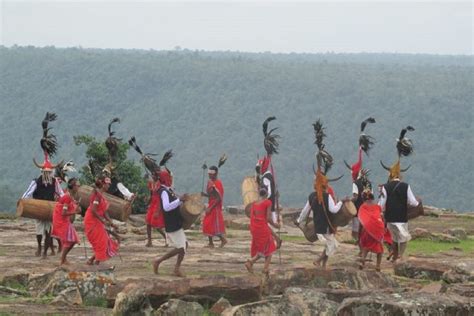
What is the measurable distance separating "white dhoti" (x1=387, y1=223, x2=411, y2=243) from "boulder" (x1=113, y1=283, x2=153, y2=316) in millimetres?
7377

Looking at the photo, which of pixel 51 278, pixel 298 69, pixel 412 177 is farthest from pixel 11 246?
pixel 298 69

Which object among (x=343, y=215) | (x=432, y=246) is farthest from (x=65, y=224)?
(x=432, y=246)

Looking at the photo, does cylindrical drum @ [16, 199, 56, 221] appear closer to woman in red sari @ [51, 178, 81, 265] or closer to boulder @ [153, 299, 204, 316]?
woman in red sari @ [51, 178, 81, 265]

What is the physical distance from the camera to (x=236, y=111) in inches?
4604

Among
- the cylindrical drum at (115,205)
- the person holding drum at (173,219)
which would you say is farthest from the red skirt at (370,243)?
the cylindrical drum at (115,205)

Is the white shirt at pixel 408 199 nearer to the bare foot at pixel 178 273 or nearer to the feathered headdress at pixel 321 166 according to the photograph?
the feathered headdress at pixel 321 166

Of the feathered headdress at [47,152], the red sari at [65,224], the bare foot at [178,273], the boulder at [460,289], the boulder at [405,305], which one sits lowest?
the bare foot at [178,273]

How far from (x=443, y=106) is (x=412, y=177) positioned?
Result: 25.8 meters

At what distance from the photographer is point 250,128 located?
111562 mm

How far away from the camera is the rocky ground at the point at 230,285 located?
13625 millimetres

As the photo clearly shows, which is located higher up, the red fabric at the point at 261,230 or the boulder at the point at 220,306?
the red fabric at the point at 261,230

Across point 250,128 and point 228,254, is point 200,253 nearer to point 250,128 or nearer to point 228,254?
point 228,254

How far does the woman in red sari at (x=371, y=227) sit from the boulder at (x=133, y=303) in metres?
5.58

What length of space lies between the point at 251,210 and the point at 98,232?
2.26 meters
